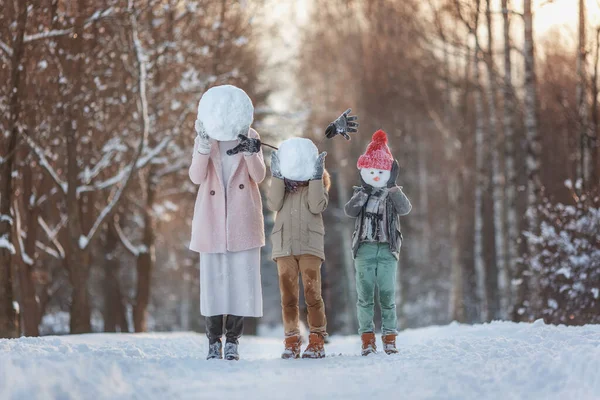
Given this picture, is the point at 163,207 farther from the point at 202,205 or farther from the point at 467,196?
the point at 467,196

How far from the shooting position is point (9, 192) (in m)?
11.1

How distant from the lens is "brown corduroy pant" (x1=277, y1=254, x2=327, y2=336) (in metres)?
7.80

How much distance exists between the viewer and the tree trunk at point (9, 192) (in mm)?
10656

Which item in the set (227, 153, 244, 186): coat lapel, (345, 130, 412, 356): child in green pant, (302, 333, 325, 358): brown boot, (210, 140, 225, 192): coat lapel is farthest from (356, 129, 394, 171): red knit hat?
(302, 333, 325, 358): brown boot

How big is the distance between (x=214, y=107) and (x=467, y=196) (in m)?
26.6

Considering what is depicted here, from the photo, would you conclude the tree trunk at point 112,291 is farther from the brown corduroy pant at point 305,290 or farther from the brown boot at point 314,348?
the brown boot at point 314,348

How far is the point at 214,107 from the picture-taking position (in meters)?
7.73

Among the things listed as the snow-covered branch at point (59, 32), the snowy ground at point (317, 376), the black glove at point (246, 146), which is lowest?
the snowy ground at point (317, 376)

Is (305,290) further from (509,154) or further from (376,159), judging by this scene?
(509,154)

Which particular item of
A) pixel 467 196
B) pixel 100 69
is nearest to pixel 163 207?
pixel 100 69

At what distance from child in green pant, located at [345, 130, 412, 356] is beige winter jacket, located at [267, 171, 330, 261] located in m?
0.45

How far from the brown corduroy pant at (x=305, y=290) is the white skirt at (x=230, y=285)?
9.3 inches

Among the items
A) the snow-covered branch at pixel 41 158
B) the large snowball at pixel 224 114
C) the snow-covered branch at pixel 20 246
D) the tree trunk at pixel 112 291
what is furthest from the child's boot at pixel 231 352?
the tree trunk at pixel 112 291

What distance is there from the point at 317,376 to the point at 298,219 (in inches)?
79.5
